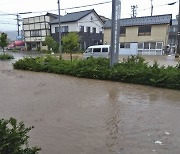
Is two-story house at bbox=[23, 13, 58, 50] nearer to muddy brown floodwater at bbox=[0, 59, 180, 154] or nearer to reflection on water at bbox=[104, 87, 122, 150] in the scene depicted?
muddy brown floodwater at bbox=[0, 59, 180, 154]

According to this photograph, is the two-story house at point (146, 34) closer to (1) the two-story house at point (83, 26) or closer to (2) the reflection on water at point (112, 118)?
(1) the two-story house at point (83, 26)

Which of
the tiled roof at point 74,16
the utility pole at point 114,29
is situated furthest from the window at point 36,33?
the utility pole at point 114,29

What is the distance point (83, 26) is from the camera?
38.6 m

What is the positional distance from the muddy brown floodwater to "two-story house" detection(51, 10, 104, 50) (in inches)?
1169

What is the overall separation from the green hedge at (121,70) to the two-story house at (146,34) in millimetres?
19983

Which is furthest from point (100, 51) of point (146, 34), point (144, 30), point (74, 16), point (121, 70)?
point (74, 16)

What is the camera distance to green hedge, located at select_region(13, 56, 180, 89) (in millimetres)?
9562

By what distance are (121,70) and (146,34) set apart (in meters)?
22.6

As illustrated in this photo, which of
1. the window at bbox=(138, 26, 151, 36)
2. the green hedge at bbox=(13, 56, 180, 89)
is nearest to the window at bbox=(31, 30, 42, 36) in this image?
the window at bbox=(138, 26, 151, 36)

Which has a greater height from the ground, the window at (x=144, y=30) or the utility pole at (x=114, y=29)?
the window at (x=144, y=30)

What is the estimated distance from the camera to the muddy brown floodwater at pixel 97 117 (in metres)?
4.21

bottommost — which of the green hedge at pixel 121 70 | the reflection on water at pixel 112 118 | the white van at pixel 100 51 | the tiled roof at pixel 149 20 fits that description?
the reflection on water at pixel 112 118

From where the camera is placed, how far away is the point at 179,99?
305 inches

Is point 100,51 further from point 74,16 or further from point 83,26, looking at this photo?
point 74,16
